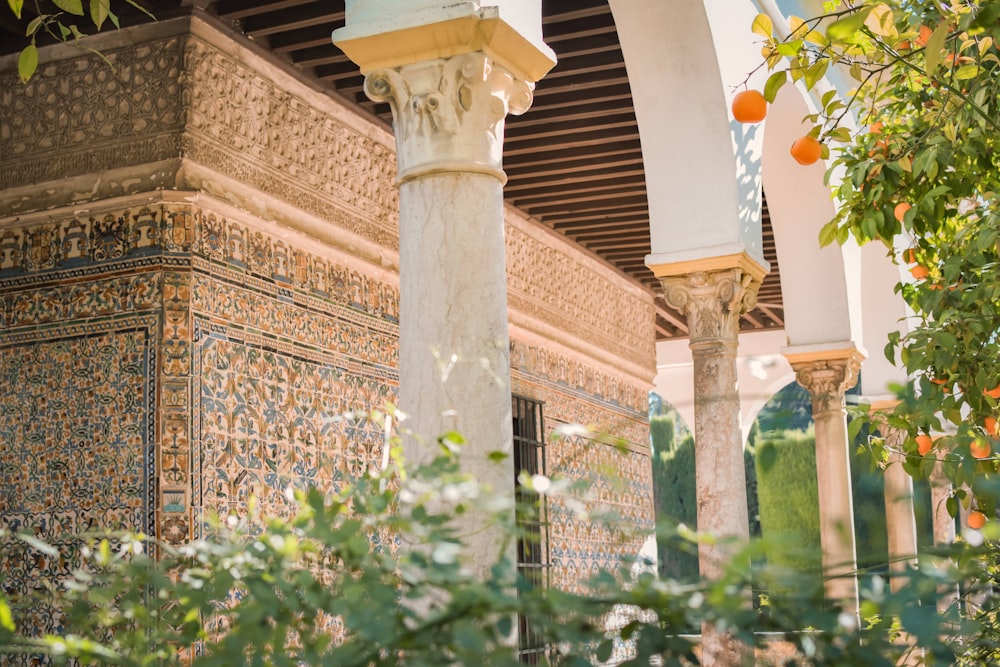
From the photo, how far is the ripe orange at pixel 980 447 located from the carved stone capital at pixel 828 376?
6.08 metres

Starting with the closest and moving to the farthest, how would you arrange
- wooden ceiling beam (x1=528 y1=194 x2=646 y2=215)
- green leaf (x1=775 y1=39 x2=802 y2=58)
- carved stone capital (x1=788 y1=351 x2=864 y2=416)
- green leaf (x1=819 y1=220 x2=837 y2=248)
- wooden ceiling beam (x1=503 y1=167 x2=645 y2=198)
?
green leaf (x1=775 y1=39 x2=802 y2=58) → green leaf (x1=819 y1=220 x2=837 y2=248) → wooden ceiling beam (x1=503 y1=167 x2=645 y2=198) → carved stone capital (x1=788 y1=351 x2=864 y2=416) → wooden ceiling beam (x1=528 y1=194 x2=646 y2=215)

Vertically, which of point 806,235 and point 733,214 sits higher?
point 806,235

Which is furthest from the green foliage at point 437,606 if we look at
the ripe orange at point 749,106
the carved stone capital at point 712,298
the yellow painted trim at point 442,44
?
the carved stone capital at point 712,298

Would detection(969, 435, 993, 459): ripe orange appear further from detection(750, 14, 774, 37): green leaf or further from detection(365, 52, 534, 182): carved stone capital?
detection(365, 52, 534, 182): carved stone capital

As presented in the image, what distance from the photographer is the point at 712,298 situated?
655 centimetres

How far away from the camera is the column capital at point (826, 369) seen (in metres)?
9.36

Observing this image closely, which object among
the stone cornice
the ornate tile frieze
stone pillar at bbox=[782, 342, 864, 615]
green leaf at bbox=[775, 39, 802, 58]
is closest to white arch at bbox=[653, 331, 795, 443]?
the ornate tile frieze

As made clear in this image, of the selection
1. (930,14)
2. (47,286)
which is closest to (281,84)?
(47,286)

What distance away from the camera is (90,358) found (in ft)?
19.5

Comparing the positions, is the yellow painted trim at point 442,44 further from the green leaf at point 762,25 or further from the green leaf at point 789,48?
the green leaf at point 789,48

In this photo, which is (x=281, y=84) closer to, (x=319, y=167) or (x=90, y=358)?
(x=319, y=167)

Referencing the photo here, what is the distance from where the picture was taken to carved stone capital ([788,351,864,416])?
30.9ft

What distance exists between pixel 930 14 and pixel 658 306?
978cm

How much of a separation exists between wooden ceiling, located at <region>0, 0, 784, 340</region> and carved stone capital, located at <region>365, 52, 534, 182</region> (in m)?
2.55
